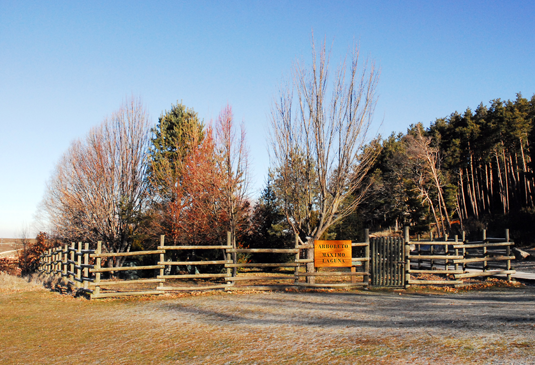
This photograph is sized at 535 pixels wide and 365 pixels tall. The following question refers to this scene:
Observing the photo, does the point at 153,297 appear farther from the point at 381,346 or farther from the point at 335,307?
the point at 381,346

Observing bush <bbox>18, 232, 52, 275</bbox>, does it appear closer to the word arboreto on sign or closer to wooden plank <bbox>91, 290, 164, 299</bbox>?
wooden plank <bbox>91, 290, 164, 299</bbox>

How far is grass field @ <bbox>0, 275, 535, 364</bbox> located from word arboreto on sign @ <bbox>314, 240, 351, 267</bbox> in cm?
193

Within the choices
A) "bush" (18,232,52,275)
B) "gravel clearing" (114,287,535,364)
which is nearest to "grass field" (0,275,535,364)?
"gravel clearing" (114,287,535,364)

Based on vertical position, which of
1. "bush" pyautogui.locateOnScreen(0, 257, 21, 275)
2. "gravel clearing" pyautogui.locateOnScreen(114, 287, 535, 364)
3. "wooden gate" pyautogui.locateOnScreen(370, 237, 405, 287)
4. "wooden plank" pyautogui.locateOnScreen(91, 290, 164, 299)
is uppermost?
"wooden gate" pyautogui.locateOnScreen(370, 237, 405, 287)

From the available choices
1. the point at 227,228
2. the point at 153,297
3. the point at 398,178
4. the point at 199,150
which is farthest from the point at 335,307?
the point at 398,178

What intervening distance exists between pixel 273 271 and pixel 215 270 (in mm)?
3803

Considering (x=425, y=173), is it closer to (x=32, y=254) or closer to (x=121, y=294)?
(x=121, y=294)

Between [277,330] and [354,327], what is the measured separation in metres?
1.36

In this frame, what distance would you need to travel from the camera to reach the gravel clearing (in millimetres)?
5164

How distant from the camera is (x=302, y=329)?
6.82m

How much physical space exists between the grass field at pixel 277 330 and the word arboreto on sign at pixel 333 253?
1.93 m

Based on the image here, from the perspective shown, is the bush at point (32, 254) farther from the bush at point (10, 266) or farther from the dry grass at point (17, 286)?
the dry grass at point (17, 286)

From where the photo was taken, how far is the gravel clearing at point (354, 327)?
516cm

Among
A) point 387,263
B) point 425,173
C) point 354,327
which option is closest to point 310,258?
point 387,263
